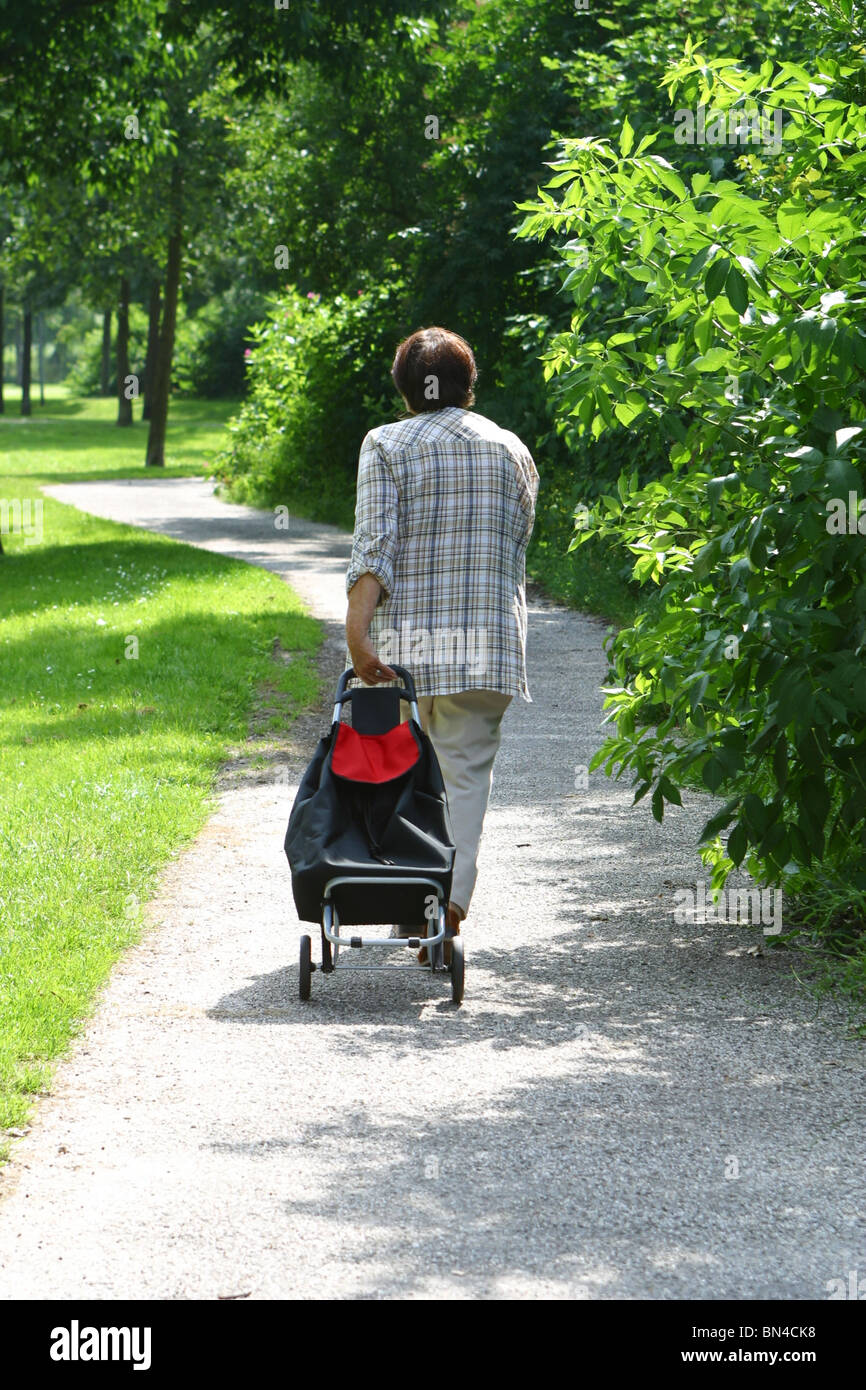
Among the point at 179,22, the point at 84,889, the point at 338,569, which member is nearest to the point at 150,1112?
the point at 84,889

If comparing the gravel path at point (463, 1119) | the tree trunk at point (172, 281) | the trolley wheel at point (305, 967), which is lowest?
the gravel path at point (463, 1119)

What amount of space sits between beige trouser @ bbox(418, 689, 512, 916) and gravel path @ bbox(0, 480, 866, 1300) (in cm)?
37

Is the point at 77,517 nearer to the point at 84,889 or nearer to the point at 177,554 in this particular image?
the point at 177,554

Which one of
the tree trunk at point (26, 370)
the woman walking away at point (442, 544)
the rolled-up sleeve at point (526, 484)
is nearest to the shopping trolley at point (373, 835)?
the woman walking away at point (442, 544)

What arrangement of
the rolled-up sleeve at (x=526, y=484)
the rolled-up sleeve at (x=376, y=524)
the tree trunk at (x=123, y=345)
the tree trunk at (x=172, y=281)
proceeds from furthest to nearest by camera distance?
the tree trunk at (x=123, y=345) → the tree trunk at (x=172, y=281) → the rolled-up sleeve at (x=526, y=484) → the rolled-up sleeve at (x=376, y=524)

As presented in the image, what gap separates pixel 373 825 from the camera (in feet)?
15.1

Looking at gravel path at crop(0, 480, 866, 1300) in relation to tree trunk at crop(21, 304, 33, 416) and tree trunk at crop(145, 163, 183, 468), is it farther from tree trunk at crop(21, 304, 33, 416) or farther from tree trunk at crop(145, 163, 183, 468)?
tree trunk at crop(21, 304, 33, 416)

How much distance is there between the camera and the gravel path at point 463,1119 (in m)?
3.07

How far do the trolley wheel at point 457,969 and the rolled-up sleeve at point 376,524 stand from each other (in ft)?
3.69

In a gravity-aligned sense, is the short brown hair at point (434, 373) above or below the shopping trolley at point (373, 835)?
above

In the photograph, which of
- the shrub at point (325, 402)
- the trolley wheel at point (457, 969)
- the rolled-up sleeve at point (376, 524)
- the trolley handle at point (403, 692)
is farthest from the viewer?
the shrub at point (325, 402)

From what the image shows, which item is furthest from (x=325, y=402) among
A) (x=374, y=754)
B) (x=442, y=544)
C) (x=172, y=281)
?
(x=374, y=754)

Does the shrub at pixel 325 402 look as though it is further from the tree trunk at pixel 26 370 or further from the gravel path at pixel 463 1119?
the tree trunk at pixel 26 370
